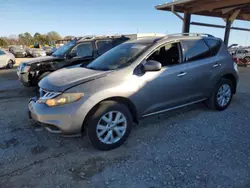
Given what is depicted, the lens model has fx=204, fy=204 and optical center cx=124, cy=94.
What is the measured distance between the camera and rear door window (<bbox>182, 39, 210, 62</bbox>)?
383 centimetres

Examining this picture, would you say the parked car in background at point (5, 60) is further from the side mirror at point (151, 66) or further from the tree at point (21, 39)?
the tree at point (21, 39)

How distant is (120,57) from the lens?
11.9 feet

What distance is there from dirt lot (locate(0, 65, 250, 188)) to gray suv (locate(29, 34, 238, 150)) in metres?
0.38

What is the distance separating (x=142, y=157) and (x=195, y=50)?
2369mm

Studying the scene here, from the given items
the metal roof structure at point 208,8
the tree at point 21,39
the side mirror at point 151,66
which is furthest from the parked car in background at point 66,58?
the tree at point 21,39

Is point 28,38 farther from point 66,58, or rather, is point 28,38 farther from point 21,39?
point 66,58

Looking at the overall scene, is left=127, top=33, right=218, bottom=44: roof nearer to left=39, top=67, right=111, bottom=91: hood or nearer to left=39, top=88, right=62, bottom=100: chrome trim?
left=39, top=67, right=111, bottom=91: hood

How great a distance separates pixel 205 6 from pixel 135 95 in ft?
29.8

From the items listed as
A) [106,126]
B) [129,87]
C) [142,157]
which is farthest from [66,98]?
[142,157]

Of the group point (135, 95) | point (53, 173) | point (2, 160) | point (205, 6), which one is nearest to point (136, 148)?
point (135, 95)

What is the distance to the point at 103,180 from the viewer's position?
239cm

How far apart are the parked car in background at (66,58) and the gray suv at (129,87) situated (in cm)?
268

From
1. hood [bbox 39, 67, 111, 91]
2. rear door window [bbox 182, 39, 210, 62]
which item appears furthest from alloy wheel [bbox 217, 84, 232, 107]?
hood [bbox 39, 67, 111, 91]

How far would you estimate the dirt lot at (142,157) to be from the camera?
7.84 ft
